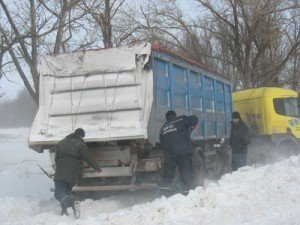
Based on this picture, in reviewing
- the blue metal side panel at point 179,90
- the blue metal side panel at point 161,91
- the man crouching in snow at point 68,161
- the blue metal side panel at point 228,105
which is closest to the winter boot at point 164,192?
the blue metal side panel at point 161,91

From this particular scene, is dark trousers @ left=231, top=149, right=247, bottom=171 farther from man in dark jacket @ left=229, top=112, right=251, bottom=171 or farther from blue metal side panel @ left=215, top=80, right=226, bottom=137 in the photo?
blue metal side panel @ left=215, top=80, right=226, bottom=137

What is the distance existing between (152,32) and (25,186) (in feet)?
36.1

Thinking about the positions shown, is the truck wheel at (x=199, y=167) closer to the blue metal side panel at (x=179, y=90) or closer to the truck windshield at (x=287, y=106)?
the blue metal side panel at (x=179, y=90)

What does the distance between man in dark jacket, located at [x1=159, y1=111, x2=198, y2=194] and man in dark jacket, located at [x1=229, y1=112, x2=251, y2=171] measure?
3362mm

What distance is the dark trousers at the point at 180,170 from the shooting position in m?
9.46

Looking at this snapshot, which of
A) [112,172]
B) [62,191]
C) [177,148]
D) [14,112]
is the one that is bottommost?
[62,191]

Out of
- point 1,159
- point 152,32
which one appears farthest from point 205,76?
point 1,159

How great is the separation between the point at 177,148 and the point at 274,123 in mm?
6489

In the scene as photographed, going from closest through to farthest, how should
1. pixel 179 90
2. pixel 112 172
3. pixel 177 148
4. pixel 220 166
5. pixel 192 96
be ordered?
pixel 177 148 → pixel 112 172 → pixel 179 90 → pixel 192 96 → pixel 220 166

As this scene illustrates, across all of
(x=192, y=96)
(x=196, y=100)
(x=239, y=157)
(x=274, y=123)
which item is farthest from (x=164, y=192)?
(x=274, y=123)

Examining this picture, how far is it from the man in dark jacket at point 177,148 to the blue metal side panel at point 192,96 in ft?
0.77

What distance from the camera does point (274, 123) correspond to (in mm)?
15062

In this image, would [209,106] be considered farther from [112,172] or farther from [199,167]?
[112,172]

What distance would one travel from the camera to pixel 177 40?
24.4 meters
